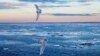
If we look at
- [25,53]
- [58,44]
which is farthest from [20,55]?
[58,44]

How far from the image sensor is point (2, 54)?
15523 millimetres

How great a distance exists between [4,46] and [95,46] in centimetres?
419

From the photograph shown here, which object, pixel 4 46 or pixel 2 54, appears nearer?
pixel 2 54

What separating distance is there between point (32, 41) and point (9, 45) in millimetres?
2323

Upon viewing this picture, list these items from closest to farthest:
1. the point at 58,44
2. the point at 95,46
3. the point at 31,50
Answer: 1. the point at 31,50
2. the point at 95,46
3. the point at 58,44

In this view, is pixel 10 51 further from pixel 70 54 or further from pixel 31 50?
pixel 70 54

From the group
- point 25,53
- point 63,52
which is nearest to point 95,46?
point 63,52

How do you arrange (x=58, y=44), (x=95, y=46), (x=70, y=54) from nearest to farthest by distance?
(x=70, y=54), (x=95, y=46), (x=58, y=44)

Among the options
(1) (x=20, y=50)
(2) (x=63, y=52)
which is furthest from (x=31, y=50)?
(2) (x=63, y=52)

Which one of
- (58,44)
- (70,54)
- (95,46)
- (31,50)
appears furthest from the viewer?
(58,44)

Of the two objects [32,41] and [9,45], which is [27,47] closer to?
[9,45]

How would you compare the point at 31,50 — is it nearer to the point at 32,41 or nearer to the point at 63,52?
the point at 63,52

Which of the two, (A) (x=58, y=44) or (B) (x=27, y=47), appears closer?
(B) (x=27, y=47)

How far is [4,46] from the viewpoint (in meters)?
17.4
